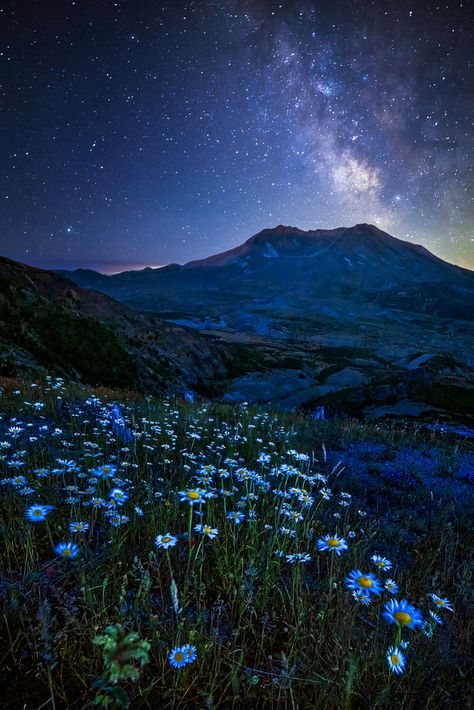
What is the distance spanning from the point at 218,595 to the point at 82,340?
17.0m

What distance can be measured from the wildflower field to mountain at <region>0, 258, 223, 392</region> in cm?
982

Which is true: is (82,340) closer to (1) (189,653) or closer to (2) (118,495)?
(2) (118,495)

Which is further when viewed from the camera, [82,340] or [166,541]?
[82,340]

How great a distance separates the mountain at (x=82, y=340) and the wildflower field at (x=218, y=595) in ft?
32.2

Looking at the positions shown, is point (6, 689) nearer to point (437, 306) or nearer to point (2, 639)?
point (2, 639)

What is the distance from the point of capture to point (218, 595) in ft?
6.91

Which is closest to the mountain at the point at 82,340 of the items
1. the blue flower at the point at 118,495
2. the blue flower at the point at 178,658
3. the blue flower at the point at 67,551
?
the blue flower at the point at 118,495

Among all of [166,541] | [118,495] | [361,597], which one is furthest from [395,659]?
[118,495]

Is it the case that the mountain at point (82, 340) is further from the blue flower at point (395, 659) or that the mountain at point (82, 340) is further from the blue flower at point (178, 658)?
the blue flower at point (395, 659)

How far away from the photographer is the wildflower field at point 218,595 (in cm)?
194

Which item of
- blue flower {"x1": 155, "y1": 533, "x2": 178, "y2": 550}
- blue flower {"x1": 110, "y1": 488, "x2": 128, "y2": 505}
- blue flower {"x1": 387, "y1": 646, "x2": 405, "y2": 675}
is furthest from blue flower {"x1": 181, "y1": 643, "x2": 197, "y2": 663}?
blue flower {"x1": 110, "y1": 488, "x2": 128, "y2": 505}

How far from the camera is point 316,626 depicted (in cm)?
256

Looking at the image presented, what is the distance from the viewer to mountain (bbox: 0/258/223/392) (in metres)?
14.7

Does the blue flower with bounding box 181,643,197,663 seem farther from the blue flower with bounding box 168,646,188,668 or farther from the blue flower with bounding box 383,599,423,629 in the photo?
the blue flower with bounding box 383,599,423,629
